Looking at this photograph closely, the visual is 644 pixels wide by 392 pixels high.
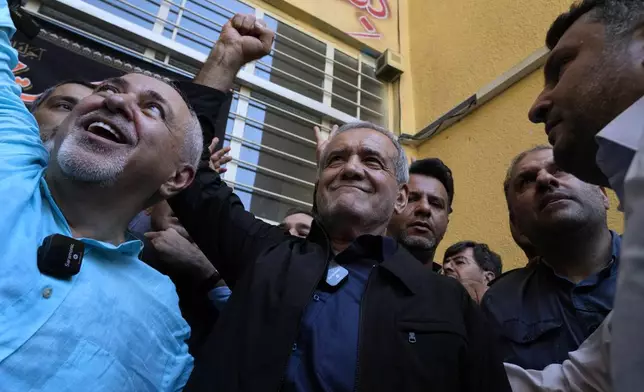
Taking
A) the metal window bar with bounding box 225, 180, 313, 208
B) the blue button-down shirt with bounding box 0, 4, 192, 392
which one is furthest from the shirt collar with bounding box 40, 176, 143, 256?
the metal window bar with bounding box 225, 180, 313, 208

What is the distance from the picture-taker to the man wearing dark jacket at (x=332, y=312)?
0.91m

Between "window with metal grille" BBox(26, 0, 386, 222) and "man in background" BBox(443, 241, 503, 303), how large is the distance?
45.4 inches

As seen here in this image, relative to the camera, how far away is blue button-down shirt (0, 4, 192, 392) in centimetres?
73

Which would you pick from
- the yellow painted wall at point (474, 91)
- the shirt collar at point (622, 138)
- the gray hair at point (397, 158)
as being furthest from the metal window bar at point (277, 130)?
the shirt collar at point (622, 138)

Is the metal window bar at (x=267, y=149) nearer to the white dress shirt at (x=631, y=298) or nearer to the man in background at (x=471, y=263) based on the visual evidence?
the man in background at (x=471, y=263)

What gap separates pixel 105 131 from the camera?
1111 mm

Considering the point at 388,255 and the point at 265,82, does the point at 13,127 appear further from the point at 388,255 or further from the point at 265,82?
the point at 265,82

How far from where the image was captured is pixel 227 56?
1.56 m

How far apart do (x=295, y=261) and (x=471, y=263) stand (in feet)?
4.48

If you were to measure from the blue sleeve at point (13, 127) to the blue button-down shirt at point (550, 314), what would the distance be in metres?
1.26

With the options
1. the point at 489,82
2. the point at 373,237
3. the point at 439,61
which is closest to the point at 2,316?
the point at 373,237

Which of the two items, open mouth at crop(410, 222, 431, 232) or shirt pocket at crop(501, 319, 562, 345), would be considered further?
open mouth at crop(410, 222, 431, 232)

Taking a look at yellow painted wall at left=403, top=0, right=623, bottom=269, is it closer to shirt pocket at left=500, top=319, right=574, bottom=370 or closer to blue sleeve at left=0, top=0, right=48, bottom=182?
shirt pocket at left=500, top=319, right=574, bottom=370

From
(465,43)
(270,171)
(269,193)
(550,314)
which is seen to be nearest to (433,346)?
(550,314)
